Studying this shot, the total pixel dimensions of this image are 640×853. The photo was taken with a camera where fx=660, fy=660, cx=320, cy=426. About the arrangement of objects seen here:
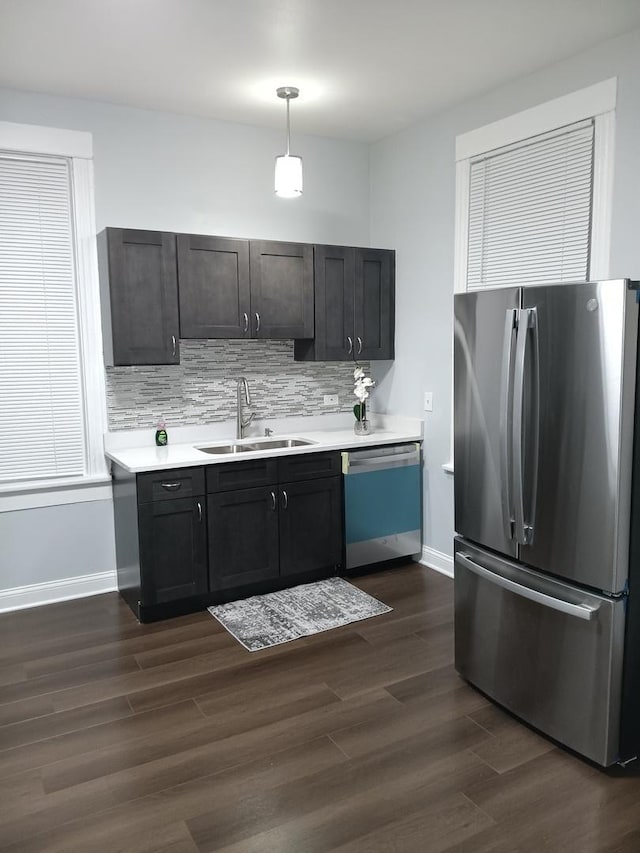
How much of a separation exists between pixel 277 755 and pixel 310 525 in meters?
1.68

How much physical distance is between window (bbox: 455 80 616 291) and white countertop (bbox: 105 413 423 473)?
1.07m

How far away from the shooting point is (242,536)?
373 cm

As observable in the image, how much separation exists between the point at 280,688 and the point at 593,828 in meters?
1.32

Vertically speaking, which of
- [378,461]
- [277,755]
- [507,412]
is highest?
[507,412]

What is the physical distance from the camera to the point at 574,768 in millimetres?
2318

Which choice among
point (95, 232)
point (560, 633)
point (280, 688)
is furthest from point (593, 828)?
point (95, 232)

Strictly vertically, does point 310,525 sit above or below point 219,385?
below

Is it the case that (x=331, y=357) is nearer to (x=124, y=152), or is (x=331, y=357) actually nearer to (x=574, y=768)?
(x=124, y=152)

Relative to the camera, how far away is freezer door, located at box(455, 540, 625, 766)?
2.25 meters

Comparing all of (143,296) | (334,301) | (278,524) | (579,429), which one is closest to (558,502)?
(579,429)

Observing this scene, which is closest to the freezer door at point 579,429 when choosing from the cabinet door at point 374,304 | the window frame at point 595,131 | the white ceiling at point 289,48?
the window frame at point 595,131

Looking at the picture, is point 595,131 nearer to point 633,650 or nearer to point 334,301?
point 334,301

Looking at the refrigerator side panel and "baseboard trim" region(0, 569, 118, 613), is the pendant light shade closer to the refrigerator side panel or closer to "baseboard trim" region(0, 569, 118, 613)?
the refrigerator side panel

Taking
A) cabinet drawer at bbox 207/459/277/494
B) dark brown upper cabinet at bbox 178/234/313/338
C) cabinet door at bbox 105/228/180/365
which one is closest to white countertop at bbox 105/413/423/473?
cabinet drawer at bbox 207/459/277/494
